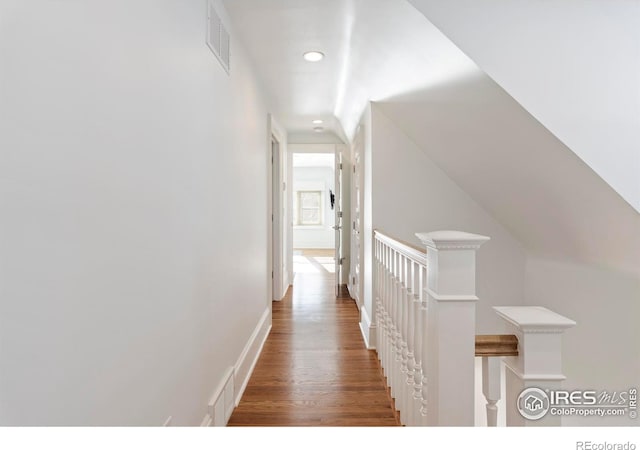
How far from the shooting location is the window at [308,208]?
34.8 feet

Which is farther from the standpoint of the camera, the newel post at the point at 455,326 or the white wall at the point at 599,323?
the white wall at the point at 599,323

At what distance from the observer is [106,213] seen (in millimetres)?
902

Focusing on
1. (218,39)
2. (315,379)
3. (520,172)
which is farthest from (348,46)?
(315,379)

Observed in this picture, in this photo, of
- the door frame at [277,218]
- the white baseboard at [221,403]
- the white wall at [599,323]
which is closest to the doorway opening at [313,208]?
the door frame at [277,218]

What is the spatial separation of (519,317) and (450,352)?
0.93 feet

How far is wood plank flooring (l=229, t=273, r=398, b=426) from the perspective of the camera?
6.92ft

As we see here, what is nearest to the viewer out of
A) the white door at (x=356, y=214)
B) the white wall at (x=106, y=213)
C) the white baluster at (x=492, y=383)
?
the white wall at (x=106, y=213)

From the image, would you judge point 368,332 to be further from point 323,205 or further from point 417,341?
point 323,205

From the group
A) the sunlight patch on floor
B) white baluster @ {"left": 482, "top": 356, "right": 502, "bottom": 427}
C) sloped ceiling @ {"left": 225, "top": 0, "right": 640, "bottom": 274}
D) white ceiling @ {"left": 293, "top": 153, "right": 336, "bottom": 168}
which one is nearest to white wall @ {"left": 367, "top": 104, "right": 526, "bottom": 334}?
sloped ceiling @ {"left": 225, "top": 0, "right": 640, "bottom": 274}

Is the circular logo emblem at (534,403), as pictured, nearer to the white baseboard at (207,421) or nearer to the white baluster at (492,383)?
the white baluster at (492,383)

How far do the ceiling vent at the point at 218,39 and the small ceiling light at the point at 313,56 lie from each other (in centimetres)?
75

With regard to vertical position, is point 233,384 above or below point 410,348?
below

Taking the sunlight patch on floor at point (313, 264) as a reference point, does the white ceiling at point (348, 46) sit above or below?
above

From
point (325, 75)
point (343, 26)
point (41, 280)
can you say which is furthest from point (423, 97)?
point (41, 280)
